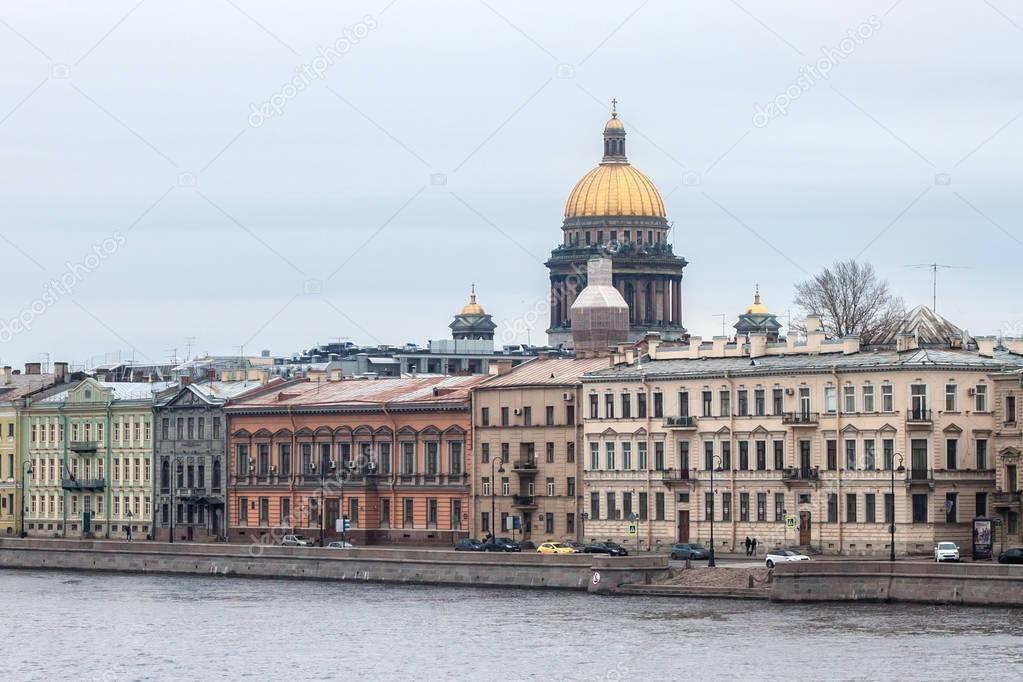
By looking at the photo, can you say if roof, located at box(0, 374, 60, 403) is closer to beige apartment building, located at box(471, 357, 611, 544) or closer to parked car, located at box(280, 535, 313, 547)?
parked car, located at box(280, 535, 313, 547)

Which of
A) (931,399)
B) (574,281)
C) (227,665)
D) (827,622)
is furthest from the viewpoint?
(574,281)

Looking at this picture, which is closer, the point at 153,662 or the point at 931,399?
the point at 153,662

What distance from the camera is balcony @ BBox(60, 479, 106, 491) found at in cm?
10681

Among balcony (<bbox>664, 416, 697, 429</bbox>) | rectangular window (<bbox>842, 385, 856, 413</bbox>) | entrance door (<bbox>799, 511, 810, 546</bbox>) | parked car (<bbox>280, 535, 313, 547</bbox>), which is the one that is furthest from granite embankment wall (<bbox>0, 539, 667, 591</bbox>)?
balcony (<bbox>664, 416, 697, 429</bbox>)

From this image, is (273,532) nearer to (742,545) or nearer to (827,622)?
(742,545)

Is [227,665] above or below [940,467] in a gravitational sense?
below

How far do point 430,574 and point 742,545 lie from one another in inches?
383

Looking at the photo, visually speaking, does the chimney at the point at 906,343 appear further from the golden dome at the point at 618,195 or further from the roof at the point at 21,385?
the golden dome at the point at 618,195

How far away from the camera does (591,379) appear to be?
88312 millimetres

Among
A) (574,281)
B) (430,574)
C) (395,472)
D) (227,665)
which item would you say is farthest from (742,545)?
(574,281)

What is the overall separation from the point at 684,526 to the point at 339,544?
11.6m

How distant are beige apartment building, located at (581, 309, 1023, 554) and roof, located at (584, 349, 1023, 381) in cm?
7

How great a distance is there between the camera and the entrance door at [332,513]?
9656cm

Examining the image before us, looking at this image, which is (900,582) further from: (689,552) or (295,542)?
(295,542)
